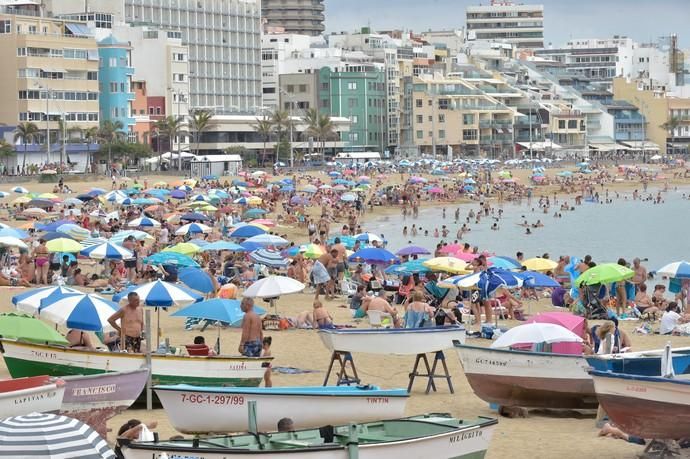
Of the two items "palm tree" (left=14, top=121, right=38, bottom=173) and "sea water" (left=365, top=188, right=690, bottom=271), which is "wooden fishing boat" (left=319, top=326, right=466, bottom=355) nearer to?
"sea water" (left=365, top=188, right=690, bottom=271)

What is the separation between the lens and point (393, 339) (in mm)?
17797

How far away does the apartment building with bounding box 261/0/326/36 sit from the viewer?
165250mm

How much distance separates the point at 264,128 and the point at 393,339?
92.9 m

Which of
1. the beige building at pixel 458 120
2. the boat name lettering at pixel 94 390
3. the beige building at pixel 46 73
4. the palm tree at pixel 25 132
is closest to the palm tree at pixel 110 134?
the beige building at pixel 46 73

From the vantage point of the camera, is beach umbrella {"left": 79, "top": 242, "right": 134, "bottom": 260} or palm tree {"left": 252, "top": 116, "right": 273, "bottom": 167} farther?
palm tree {"left": 252, "top": 116, "right": 273, "bottom": 167}

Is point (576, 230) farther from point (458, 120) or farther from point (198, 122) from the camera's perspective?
point (458, 120)

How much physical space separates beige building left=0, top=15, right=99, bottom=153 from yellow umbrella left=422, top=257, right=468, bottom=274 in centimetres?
6191

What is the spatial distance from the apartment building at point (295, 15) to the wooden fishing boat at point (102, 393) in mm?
149947

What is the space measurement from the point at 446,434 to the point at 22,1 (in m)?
93.7

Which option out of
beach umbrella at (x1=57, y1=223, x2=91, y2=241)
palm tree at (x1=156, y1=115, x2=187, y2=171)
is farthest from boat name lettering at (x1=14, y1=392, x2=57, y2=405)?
palm tree at (x1=156, y1=115, x2=187, y2=171)

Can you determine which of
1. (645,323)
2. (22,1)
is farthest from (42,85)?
(645,323)

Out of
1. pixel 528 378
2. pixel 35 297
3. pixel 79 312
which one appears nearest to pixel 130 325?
pixel 79 312

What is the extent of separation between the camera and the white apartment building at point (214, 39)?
116 meters

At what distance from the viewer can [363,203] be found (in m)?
72.2
